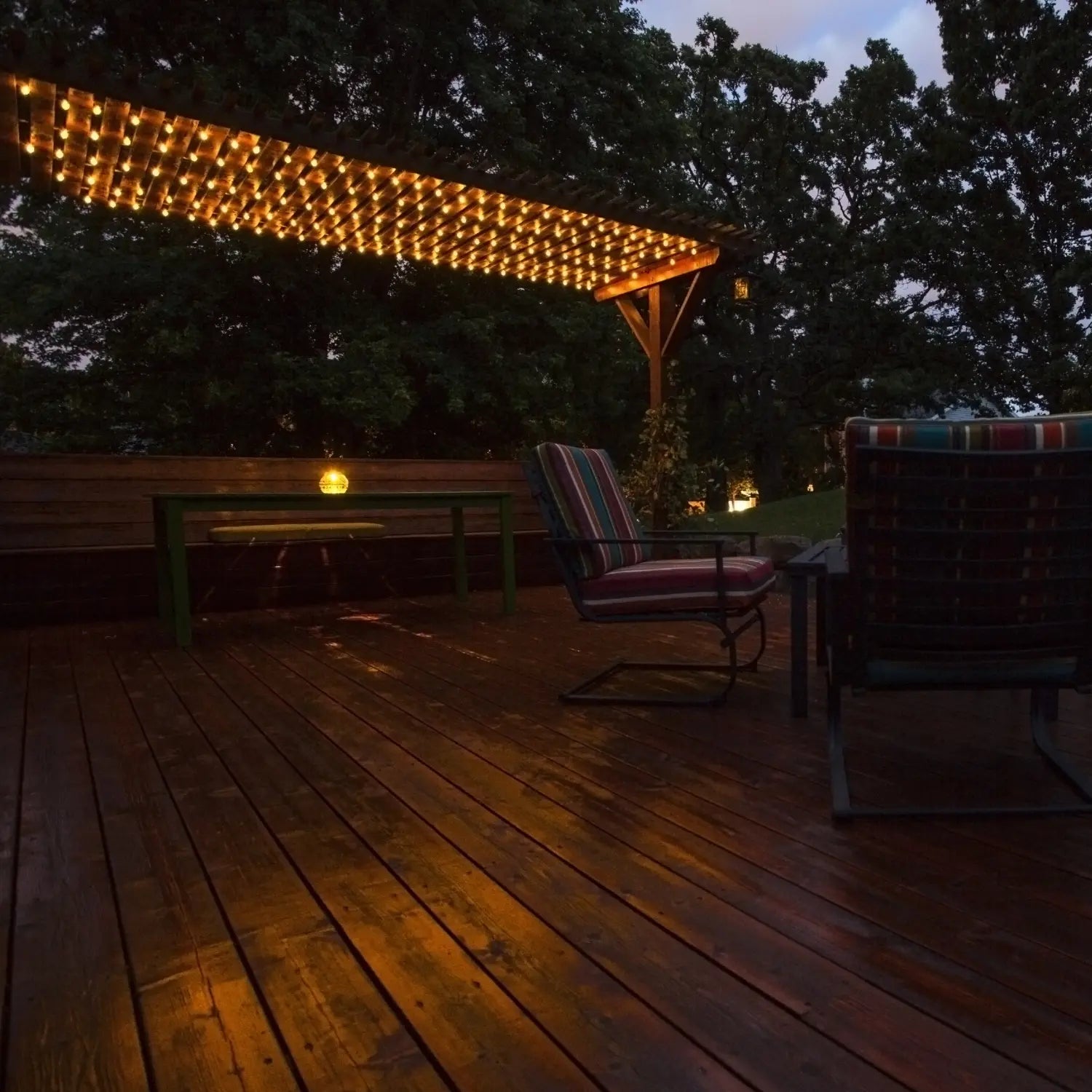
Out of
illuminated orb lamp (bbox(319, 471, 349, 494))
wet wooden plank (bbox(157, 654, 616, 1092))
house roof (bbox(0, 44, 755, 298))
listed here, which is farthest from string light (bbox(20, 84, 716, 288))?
wet wooden plank (bbox(157, 654, 616, 1092))

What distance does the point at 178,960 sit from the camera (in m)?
1.36

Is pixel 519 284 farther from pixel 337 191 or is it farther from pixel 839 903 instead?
pixel 839 903

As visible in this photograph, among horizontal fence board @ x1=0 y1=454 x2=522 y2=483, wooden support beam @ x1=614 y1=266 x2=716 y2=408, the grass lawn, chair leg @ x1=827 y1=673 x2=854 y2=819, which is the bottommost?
chair leg @ x1=827 y1=673 x2=854 y2=819

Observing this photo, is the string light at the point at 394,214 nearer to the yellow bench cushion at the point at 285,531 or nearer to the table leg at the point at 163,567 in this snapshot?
the table leg at the point at 163,567

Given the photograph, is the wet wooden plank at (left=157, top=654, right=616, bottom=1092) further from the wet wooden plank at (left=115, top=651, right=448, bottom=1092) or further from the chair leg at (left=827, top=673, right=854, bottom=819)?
the chair leg at (left=827, top=673, right=854, bottom=819)

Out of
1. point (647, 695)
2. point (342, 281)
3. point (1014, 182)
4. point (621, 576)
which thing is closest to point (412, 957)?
point (621, 576)

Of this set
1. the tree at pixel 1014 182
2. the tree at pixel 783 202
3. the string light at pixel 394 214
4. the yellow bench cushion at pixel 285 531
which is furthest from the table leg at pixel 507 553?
the tree at pixel 783 202

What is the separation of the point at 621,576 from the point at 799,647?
63cm

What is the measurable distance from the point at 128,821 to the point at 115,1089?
1.02m

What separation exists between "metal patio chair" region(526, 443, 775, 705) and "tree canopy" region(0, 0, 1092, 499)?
379 centimetres

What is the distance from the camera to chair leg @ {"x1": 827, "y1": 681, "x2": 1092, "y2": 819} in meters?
1.91

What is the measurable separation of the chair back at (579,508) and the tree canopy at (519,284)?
11.4 feet

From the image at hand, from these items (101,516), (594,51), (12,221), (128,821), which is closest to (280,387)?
(12,221)

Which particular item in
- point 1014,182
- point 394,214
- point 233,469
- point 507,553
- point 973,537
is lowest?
point 507,553
